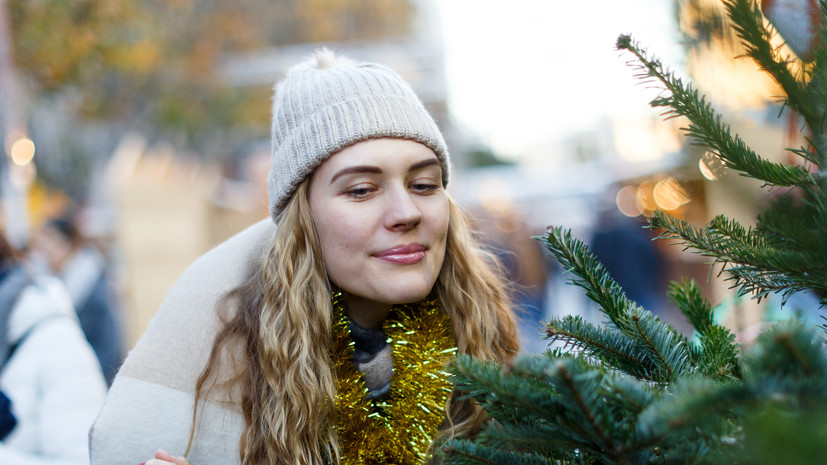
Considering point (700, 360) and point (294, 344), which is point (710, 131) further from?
point (294, 344)

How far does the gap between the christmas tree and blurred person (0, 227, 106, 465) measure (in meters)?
2.02

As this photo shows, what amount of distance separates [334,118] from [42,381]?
5.46 ft

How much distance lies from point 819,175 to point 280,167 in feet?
4.87

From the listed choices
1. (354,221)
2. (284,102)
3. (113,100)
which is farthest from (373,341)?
(113,100)

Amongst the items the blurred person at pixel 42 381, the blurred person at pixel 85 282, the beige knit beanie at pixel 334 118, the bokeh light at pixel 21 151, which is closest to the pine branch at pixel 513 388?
the beige knit beanie at pixel 334 118

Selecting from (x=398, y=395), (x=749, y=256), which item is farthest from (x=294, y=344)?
(x=749, y=256)

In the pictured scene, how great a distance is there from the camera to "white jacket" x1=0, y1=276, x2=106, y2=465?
2484 mm

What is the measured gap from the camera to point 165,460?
1675mm

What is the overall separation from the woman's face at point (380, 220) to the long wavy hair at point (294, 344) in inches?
3.6

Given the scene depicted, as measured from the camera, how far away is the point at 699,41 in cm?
95

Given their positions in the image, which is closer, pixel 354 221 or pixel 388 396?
pixel 354 221

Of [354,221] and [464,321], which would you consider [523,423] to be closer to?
[354,221]

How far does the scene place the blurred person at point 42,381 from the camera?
248cm

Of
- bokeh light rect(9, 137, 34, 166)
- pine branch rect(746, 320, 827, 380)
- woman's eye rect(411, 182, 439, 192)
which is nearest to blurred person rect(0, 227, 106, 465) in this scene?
→ woman's eye rect(411, 182, 439, 192)
